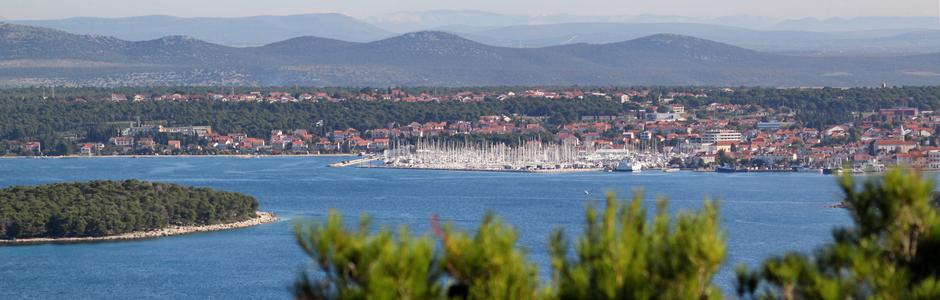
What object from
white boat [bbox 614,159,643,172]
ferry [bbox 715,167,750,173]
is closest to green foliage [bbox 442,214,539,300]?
white boat [bbox 614,159,643,172]

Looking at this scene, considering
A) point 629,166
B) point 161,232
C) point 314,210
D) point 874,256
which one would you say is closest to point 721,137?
point 629,166

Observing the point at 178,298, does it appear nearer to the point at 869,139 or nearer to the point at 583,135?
the point at 869,139

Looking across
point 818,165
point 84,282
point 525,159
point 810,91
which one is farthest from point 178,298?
point 810,91

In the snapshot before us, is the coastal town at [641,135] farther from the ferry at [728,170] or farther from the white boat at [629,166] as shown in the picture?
the white boat at [629,166]

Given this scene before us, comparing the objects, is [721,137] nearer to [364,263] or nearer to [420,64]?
[364,263]

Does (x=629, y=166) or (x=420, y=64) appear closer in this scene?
(x=629, y=166)

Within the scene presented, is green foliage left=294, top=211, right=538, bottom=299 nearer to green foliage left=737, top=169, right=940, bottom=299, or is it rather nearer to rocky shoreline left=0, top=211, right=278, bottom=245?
green foliage left=737, top=169, right=940, bottom=299

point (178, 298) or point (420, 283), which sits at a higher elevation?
point (420, 283)

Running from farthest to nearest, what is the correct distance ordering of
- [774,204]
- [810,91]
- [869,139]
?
[810,91] → [869,139] → [774,204]
